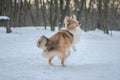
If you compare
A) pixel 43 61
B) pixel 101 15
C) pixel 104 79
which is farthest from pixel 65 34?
pixel 101 15

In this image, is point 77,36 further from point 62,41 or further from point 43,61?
point 43,61

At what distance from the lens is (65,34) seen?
879cm

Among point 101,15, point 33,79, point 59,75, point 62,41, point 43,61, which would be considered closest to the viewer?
point 33,79

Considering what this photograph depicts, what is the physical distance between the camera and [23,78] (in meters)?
6.77

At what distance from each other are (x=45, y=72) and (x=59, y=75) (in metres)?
0.46

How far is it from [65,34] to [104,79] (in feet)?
7.50

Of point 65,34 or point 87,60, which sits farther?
point 87,60

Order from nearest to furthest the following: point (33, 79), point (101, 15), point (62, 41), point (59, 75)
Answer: point (33, 79)
point (59, 75)
point (62, 41)
point (101, 15)

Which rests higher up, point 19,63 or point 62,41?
point 62,41

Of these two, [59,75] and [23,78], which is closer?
[23,78]

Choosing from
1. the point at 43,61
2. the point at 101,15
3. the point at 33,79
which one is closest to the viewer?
the point at 33,79

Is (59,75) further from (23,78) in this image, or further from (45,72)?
(23,78)

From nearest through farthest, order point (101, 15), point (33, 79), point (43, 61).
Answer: point (33, 79)
point (43, 61)
point (101, 15)

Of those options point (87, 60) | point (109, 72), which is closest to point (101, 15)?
point (87, 60)
